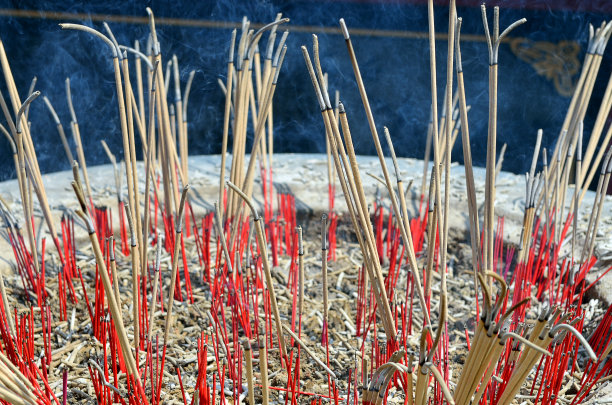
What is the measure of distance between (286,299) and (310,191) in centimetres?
68

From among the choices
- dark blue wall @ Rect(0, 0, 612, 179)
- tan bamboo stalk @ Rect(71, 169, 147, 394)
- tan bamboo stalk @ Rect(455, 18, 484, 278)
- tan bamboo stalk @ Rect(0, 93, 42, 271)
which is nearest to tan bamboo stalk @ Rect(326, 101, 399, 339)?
tan bamboo stalk @ Rect(455, 18, 484, 278)

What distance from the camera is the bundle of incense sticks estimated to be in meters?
0.87

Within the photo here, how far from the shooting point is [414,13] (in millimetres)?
4004

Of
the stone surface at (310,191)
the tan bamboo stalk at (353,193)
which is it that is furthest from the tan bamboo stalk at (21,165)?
the tan bamboo stalk at (353,193)

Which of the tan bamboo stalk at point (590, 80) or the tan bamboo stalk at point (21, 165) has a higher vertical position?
the tan bamboo stalk at point (590, 80)

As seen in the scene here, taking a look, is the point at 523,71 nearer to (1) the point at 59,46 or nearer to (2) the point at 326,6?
(2) the point at 326,6

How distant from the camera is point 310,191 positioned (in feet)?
6.97

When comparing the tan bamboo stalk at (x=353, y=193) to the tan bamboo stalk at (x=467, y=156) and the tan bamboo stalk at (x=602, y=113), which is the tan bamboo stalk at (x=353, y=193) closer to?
the tan bamboo stalk at (x=467, y=156)

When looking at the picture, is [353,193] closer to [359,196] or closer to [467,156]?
[359,196]

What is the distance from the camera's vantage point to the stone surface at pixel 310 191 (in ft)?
6.13

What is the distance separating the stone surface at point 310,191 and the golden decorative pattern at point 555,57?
173cm

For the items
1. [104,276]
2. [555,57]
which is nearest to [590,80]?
[104,276]

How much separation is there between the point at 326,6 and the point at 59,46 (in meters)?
1.75

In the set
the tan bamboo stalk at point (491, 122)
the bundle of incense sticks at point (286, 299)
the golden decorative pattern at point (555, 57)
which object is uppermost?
the golden decorative pattern at point (555, 57)
